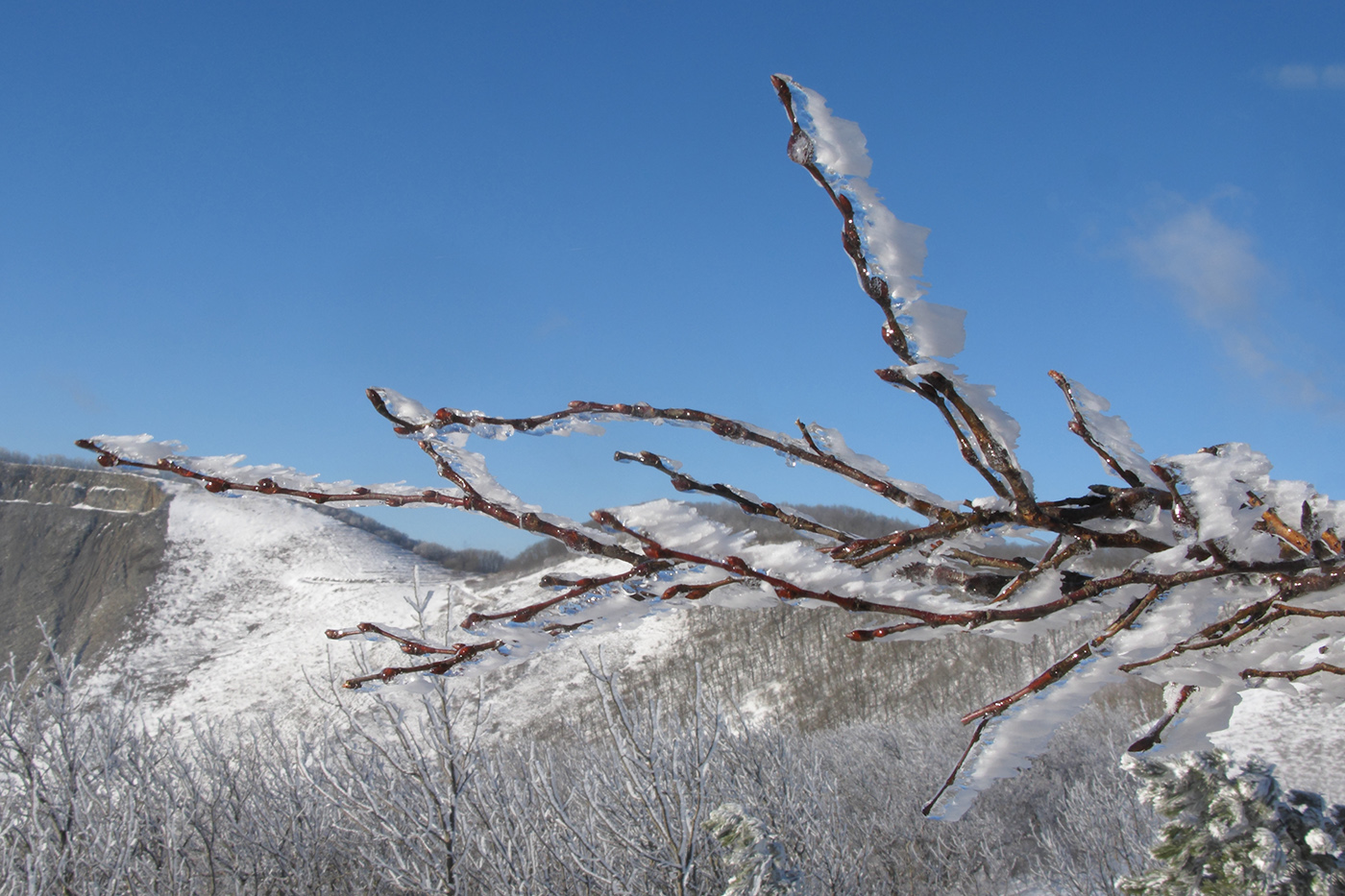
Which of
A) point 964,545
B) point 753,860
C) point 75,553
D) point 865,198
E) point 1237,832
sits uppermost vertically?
point 75,553

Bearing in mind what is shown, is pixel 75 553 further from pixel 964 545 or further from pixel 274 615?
pixel 964 545

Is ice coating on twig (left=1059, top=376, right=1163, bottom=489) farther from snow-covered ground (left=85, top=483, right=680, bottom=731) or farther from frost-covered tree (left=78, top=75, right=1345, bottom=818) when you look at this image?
snow-covered ground (left=85, top=483, right=680, bottom=731)

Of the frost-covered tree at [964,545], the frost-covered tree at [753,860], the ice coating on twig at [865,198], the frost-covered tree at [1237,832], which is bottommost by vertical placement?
the frost-covered tree at [753,860]

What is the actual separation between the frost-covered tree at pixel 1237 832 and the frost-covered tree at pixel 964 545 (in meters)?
0.53

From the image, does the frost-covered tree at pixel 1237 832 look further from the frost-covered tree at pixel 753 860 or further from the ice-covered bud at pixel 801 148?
the ice-covered bud at pixel 801 148

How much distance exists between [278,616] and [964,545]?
44.5 m

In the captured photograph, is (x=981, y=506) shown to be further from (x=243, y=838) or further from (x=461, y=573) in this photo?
(x=461, y=573)

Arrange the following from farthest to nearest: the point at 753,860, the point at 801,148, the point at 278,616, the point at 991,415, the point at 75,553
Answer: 1. the point at 75,553
2. the point at 278,616
3. the point at 753,860
4. the point at 991,415
5. the point at 801,148

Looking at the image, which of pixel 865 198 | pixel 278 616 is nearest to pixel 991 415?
pixel 865 198

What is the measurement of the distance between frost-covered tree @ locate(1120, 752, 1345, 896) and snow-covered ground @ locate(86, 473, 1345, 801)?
19.3 metres

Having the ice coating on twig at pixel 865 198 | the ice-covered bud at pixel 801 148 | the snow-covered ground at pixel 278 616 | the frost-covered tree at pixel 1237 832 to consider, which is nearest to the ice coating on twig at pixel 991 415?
the ice coating on twig at pixel 865 198

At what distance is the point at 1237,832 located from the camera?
162cm

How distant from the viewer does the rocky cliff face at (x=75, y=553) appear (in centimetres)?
3994

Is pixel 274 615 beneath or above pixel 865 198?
beneath
